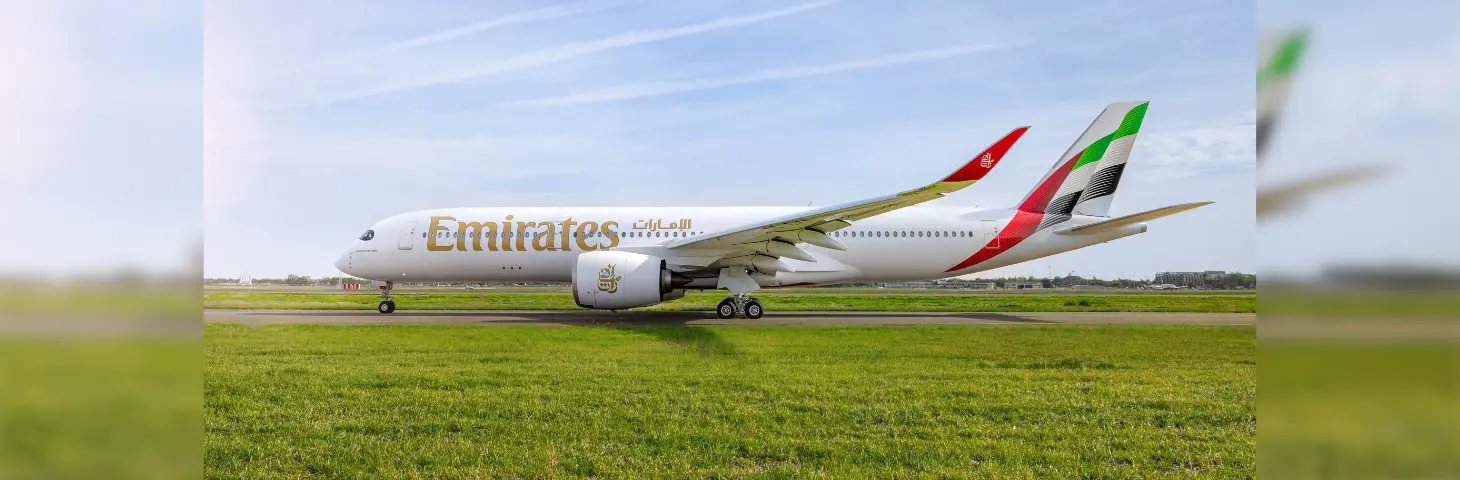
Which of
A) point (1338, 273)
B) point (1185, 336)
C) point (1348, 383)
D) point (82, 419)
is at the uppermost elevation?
point (1338, 273)

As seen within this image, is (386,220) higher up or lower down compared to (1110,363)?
higher up

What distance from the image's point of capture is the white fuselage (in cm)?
1938

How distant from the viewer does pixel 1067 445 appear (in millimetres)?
5270

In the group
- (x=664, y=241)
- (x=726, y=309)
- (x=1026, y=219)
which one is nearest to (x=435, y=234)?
(x=664, y=241)

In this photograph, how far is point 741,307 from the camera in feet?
57.5

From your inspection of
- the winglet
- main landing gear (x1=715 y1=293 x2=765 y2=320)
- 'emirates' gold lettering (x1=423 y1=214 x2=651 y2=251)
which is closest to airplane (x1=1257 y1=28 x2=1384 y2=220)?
the winglet

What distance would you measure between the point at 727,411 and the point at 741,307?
37.5ft

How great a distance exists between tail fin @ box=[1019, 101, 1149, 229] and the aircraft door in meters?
15.2

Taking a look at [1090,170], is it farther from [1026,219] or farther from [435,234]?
[435,234]

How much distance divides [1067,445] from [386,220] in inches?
764

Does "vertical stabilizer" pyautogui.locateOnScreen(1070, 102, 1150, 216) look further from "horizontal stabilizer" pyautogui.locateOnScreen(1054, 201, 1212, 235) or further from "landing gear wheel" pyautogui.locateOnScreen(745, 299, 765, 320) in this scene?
"landing gear wheel" pyautogui.locateOnScreen(745, 299, 765, 320)

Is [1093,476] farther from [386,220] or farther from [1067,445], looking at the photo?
[386,220]

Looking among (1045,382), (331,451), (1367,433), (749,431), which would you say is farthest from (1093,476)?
(331,451)

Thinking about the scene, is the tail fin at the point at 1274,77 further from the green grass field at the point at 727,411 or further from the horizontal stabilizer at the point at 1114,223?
the horizontal stabilizer at the point at 1114,223
